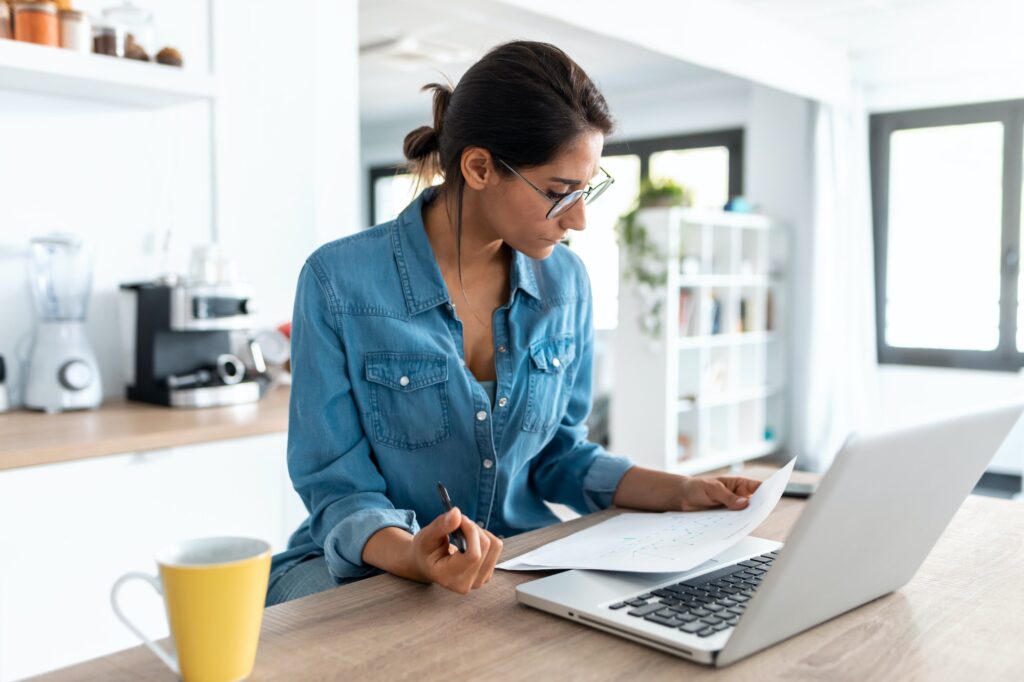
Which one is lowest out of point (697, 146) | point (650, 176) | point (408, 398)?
point (408, 398)

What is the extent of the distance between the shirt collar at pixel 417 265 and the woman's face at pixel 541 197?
3.2 inches

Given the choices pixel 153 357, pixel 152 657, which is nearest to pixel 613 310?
pixel 153 357

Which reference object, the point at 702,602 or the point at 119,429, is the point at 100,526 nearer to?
the point at 119,429

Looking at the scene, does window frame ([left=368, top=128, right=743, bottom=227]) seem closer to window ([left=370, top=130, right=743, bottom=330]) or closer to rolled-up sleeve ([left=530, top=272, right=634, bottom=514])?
window ([left=370, top=130, right=743, bottom=330])

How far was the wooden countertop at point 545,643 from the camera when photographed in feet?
2.42

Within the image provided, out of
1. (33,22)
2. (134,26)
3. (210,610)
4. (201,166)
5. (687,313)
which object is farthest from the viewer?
(687,313)

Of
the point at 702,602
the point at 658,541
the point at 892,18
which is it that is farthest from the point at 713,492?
the point at 892,18

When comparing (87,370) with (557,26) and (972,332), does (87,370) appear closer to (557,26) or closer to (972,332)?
(557,26)

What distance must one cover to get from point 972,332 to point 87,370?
490 cm

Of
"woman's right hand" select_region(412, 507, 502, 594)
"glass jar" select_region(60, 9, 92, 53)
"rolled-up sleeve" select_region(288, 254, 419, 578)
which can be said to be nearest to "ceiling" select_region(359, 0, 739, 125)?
"glass jar" select_region(60, 9, 92, 53)

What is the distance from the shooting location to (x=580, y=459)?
1.43m

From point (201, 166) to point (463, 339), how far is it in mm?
1702

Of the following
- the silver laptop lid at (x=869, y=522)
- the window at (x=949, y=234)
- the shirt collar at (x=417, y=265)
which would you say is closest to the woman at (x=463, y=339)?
the shirt collar at (x=417, y=265)

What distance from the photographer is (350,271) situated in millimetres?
1253
